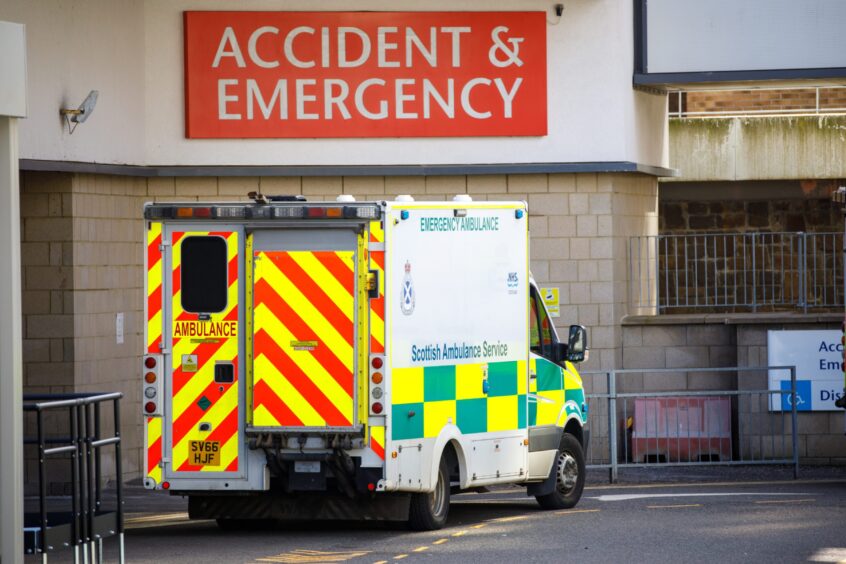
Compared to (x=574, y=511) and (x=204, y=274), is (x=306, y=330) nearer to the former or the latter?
(x=204, y=274)

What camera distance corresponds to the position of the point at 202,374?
13.1 m

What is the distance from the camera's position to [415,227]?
13203 millimetres

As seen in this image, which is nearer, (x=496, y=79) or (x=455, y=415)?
(x=455, y=415)

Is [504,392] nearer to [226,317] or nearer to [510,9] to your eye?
[226,317]

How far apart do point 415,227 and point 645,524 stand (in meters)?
3.16

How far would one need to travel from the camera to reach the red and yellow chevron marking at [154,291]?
1312 centimetres

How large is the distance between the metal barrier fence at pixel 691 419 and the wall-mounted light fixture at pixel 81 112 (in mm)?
6470

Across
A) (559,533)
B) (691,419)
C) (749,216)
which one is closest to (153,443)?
(559,533)

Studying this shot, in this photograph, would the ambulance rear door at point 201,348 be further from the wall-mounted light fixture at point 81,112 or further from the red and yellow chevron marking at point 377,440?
the wall-mounted light fixture at point 81,112

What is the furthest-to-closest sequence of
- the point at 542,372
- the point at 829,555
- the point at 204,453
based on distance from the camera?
1. the point at 542,372
2. the point at 204,453
3. the point at 829,555

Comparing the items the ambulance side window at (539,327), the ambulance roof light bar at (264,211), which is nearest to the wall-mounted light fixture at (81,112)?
the ambulance roof light bar at (264,211)

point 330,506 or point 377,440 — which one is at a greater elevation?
point 377,440

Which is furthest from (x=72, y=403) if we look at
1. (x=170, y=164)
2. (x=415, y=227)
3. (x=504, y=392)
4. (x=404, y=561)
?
(x=170, y=164)

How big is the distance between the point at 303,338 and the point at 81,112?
533 cm
